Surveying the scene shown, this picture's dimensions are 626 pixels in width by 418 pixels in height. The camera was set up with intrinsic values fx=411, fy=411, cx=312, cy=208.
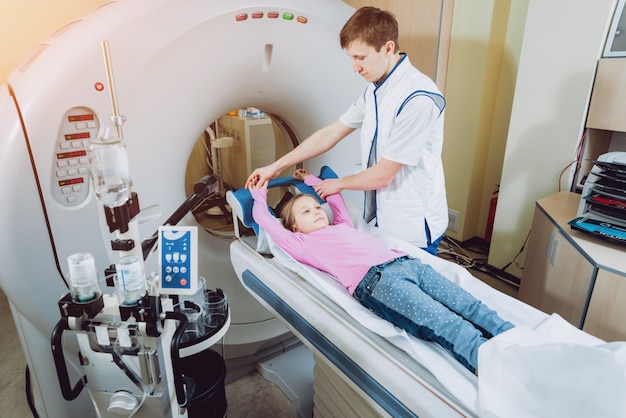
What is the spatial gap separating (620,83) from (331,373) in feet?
5.65

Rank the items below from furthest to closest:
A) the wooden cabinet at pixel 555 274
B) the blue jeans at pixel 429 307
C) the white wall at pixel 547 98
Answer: the white wall at pixel 547 98 < the wooden cabinet at pixel 555 274 < the blue jeans at pixel 429 307

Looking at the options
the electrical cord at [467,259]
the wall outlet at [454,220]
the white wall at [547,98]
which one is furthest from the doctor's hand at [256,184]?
the wall outlet at [454,220]

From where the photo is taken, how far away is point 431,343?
1.07m

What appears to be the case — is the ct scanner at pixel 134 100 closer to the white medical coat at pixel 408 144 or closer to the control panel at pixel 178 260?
the white medical coat at pixel 408 144

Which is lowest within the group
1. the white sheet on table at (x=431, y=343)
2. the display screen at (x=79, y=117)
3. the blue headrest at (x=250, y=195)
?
the white sheet on table at (x=431, y=343)

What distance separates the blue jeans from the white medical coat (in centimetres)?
22

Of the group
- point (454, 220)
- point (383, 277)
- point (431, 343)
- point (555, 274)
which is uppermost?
point (383, 277)

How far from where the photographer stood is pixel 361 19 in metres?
1.31

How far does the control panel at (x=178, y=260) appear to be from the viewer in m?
1.04

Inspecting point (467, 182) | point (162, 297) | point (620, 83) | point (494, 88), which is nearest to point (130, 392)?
point (162, 297)

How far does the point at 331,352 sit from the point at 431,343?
0.89 ft

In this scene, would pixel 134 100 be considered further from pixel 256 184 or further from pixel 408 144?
pixel 408 144

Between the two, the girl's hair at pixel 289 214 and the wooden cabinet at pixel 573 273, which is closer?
the wooden cabinet at pixel 573 273

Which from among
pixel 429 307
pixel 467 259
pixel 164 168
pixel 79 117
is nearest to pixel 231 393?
pixel 164 168
